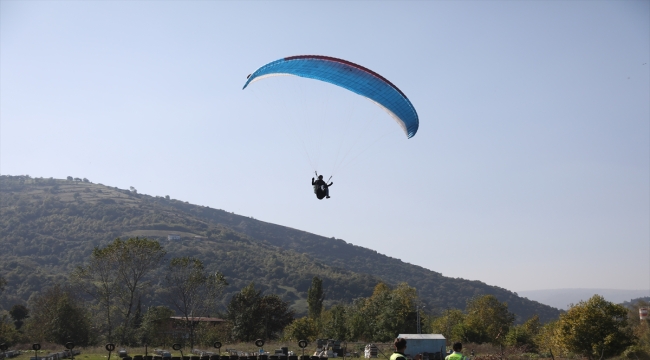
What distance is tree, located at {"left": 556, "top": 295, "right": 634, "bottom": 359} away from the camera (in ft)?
124

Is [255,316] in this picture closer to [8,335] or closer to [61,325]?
[61,325]

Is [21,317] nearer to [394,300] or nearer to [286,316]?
[286,316]

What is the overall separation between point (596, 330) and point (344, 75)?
83.0ft

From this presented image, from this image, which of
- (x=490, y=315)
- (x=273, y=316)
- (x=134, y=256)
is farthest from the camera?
(x=490, y=315)

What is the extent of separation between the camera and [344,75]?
997 inches

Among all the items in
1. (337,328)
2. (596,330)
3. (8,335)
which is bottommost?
(8,335)

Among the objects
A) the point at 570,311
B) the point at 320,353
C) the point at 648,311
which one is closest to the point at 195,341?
the point at 320,353

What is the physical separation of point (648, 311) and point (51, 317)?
182 ft

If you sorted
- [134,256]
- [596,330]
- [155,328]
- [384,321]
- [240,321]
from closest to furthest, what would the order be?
[596,330]
[134,256]
[155,328]
[384,321]
[240,321]

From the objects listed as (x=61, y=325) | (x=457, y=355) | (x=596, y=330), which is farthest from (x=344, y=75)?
(x=61, y=325)

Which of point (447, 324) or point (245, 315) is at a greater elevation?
point (447, 324)

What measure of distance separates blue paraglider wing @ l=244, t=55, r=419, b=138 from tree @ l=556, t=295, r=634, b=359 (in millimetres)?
21653

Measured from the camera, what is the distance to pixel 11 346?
53.1 m

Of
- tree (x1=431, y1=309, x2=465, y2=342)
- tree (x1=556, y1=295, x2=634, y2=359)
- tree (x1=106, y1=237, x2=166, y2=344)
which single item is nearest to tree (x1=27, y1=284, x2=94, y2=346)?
tree (x1=106, y1=237, x2=166, y2=344)
